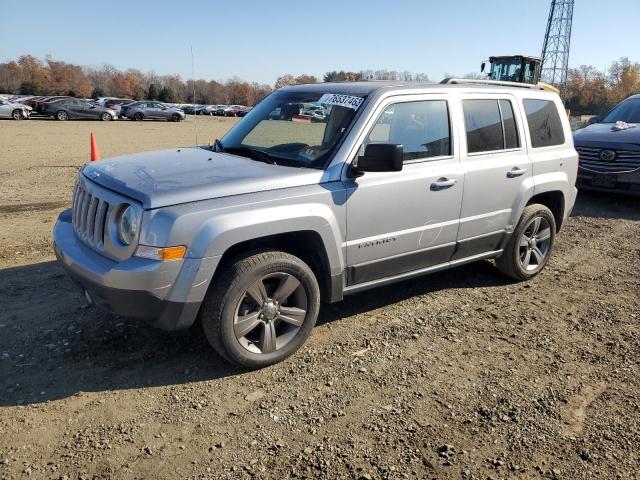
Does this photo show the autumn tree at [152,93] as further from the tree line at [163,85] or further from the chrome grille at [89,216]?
the chrome grille at [89,216]

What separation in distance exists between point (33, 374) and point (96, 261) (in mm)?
912

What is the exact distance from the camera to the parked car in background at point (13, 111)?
30.9 meters

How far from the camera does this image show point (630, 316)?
481 centimetres

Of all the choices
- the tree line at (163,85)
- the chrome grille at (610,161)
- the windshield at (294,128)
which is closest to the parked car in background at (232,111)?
the tree line at (163,85)

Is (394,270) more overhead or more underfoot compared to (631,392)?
more overhead

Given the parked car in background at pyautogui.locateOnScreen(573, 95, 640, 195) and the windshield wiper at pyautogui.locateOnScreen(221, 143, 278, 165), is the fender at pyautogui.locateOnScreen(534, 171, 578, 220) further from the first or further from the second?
the parked car in background at pyautogui.locateOnScreen(573, 95, 640, 195)

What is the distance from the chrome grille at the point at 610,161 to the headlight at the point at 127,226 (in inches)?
337

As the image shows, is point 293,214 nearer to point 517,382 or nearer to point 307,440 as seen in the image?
point 307,440

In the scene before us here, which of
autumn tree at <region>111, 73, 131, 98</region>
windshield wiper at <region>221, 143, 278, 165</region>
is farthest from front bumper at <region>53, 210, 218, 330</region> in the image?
autumn tree at <region>111, 73, 131, 98</region>

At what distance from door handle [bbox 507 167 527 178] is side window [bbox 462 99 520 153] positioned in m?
0.22

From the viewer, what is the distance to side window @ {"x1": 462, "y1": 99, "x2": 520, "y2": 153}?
4609 millimetres

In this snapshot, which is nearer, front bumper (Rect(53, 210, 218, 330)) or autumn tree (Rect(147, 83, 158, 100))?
front bumper (Rect(53, 210, 218, 330))

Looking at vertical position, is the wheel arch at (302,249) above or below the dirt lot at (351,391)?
above

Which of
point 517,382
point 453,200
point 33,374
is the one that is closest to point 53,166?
point 33,374
